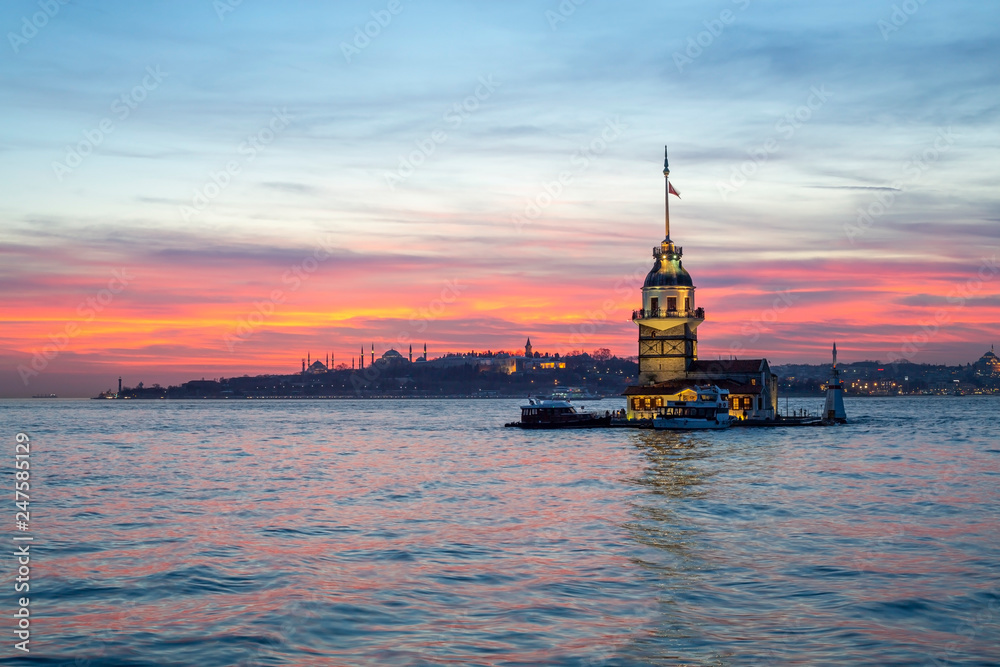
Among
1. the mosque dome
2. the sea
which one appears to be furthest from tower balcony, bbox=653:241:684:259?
the sea

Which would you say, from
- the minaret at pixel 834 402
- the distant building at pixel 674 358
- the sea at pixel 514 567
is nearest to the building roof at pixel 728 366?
the distant building at pixel 674 358

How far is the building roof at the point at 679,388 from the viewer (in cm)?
10450

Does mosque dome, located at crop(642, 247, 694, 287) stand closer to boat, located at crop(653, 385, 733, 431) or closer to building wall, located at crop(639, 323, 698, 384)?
building wall, located at crop(639, 323, 698, 384)

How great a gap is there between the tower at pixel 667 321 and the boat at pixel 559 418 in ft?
24.3

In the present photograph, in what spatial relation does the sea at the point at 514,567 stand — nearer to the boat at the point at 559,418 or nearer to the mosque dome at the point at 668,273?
the boat at the point at 559,418

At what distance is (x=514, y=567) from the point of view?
93.2 feet

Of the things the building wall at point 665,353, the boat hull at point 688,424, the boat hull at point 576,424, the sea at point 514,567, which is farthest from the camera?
the building wall at point 665,353

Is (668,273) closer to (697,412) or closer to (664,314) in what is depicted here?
(664,314)

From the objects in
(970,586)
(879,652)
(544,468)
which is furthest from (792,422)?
(879,652)

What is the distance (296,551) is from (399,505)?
500 inches

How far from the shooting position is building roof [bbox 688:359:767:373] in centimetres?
10769

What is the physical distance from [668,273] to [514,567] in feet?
272

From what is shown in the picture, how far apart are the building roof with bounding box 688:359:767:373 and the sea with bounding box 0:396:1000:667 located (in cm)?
4668

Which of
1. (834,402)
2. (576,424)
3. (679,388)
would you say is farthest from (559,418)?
(834,402)
